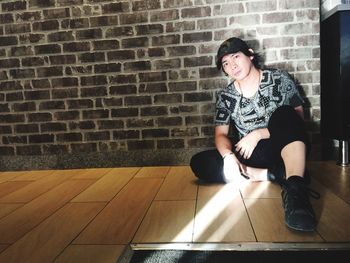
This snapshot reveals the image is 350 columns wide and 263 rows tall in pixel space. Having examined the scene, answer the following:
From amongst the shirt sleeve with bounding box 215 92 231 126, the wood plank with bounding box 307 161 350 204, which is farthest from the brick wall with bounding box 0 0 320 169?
the shirt sleeve with bounding box 215 92 231 126

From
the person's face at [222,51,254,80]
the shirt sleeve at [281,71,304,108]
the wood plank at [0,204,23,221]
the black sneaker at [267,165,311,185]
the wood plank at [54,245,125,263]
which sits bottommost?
the wood plank at [0,204,23,221]

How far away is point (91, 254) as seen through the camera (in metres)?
1.04

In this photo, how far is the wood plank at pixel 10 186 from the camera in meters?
1.89

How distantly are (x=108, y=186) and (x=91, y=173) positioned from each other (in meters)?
0.40

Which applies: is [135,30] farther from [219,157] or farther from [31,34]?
[219,157]

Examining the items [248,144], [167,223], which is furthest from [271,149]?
[167,223]

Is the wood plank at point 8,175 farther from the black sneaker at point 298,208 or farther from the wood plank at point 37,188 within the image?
the black sneaker at point 298,208

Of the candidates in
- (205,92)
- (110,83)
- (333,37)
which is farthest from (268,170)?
(110,83)

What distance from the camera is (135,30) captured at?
2227 millimetres

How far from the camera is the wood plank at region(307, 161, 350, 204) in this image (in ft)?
5.09

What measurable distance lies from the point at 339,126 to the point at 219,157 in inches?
30.6

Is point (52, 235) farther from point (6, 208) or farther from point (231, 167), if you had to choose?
point (231, 167)

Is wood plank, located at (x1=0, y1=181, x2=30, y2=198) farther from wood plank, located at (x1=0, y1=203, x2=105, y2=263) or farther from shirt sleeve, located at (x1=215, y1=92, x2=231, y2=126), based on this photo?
shirt sleeve, located at (x1=215, y1=92, x2=231, y2=126)

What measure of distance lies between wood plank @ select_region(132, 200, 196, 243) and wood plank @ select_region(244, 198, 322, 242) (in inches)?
9.7
